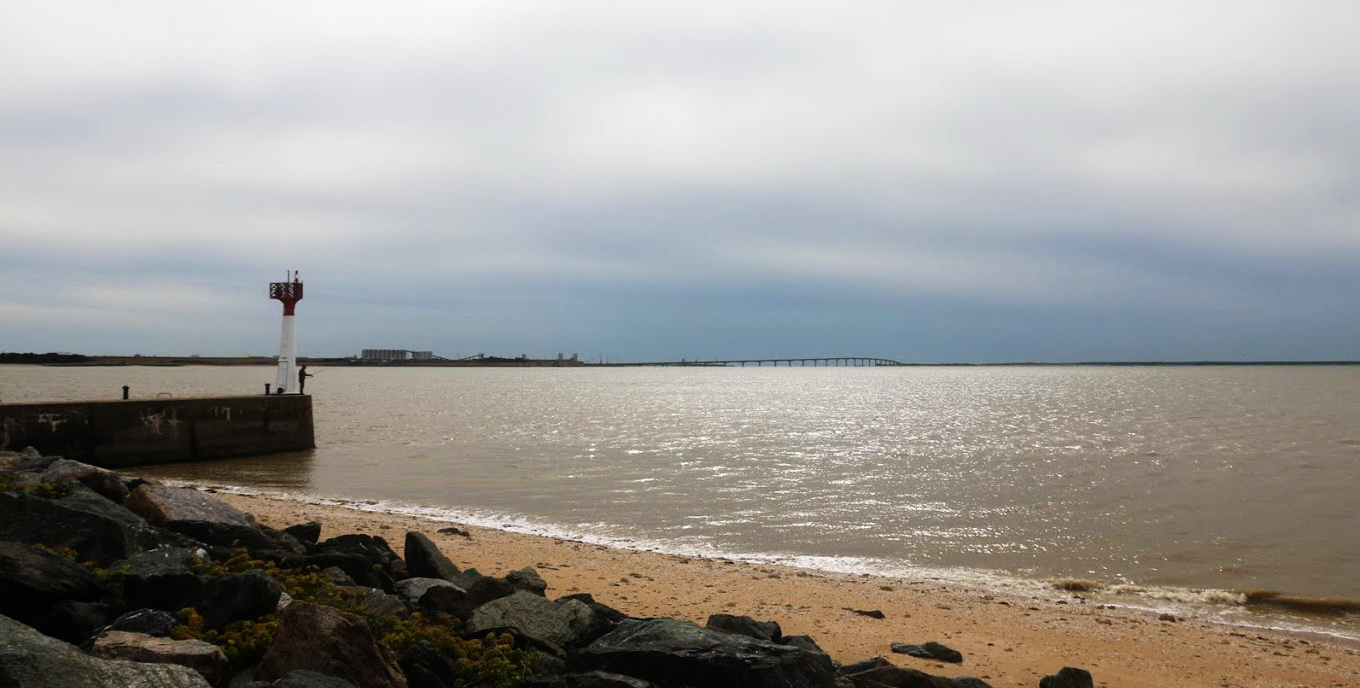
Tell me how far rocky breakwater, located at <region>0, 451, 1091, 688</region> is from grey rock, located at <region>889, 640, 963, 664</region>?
3.20ft

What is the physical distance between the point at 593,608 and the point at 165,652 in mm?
3818

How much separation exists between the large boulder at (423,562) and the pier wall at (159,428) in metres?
16.5

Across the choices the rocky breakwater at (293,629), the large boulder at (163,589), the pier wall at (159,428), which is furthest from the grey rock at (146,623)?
the pier wall at (159,428)

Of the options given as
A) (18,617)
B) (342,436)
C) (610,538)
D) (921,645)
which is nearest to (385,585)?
(18,617)

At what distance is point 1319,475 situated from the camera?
79.0 feet

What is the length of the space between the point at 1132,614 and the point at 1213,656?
187 centimetres

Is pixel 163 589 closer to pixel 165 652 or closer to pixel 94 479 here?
pixel 165 652

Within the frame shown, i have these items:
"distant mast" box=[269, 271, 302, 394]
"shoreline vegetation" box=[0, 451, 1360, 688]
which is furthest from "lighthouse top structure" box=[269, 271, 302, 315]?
"shoreline vegetation" box=[0, 451, 1360, 688]

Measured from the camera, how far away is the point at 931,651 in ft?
28.5

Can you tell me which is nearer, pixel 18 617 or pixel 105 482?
pixel 18 617

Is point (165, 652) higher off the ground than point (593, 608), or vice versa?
point (165, 652)

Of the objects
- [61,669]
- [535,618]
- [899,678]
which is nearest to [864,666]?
[899,678]

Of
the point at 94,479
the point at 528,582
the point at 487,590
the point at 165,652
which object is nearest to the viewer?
the point at 165,652

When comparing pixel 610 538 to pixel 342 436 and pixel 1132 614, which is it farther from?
pixel 342 436
